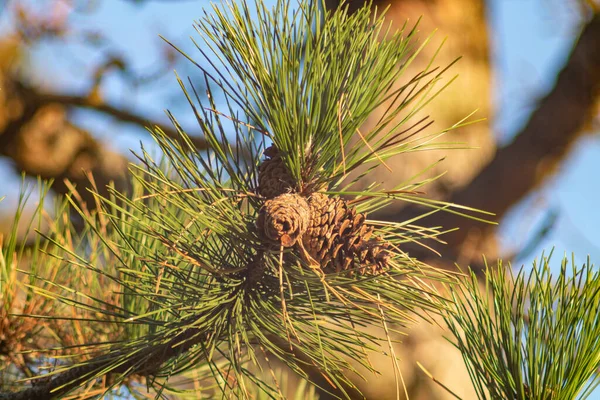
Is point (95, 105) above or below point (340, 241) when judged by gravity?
above

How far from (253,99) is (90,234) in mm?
324

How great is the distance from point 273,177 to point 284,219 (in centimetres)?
7

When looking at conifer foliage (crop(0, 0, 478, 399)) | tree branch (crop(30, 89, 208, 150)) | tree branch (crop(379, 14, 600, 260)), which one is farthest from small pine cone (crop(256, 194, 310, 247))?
tree branch (crop(30, 89, 208, 150))

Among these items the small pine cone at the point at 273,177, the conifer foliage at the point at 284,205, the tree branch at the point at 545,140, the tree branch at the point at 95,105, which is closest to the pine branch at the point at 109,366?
the conifer foliage at the point at 284,205

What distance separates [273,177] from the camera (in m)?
0.43

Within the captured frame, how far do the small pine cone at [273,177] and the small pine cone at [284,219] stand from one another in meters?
0.03

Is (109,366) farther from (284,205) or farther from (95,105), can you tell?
(95,105)

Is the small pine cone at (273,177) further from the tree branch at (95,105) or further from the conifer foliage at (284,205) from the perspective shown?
the tree branch at (95,105)

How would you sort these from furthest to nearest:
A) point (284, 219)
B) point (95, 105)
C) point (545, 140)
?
point (95, 105) → point (545, 140) → point (284, 219)

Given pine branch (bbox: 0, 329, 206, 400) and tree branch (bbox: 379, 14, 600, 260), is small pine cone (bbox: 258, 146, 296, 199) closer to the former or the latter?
pine branch (bbox: 0, 329, 206, 400)

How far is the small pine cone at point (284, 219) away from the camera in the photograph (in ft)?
1.20

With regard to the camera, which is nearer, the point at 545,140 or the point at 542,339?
the point at 542,339

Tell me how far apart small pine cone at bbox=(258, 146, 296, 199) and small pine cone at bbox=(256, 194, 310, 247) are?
0.11 ft

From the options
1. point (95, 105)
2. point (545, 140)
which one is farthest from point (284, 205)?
point (95, 105)
